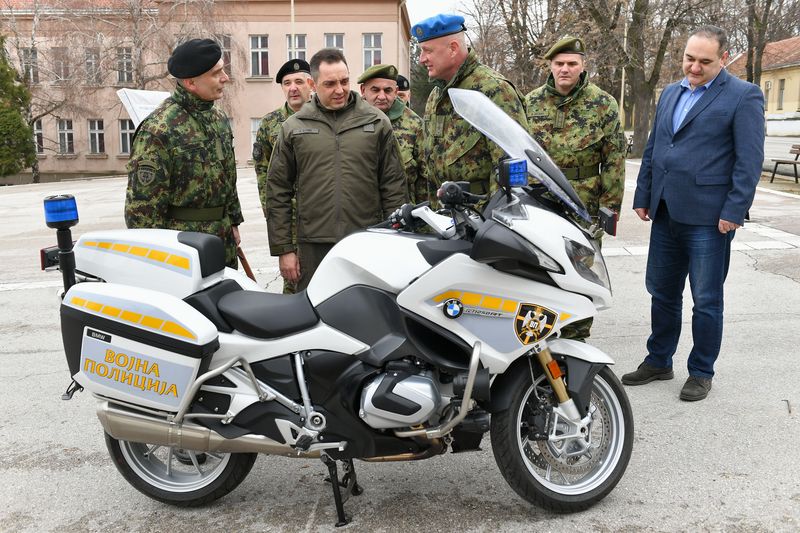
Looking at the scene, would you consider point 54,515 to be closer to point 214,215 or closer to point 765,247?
point 214,215

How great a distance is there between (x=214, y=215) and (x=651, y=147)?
2693mm

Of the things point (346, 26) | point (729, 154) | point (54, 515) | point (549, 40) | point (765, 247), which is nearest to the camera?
point (54, 515)

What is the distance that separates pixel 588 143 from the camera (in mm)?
5215

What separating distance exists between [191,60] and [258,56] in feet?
132

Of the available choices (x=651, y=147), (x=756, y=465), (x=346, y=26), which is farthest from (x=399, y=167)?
(x=346, y=26)

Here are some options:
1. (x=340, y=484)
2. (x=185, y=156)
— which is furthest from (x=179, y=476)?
(x=185, y=156)

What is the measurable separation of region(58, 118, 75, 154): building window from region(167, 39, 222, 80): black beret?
141 ft

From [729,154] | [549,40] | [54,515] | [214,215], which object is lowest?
[54,515]

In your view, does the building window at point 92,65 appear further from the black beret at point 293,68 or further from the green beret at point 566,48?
the green beret at point 566,48

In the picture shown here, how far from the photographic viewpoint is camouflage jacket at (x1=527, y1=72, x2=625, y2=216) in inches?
205

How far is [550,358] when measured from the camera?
2984mm

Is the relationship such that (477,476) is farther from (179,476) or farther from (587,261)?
(179,476)

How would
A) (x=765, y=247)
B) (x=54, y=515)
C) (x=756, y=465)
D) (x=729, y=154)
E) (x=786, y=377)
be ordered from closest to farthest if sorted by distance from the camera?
(x=54, y=515) < (x=756, y=465) < (x=729, y=154) < (x=786, y=377) < (x=765, y=247)

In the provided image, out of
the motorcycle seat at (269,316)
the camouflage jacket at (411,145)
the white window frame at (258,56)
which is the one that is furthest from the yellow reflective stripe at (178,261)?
the white window frame at (258,56)
